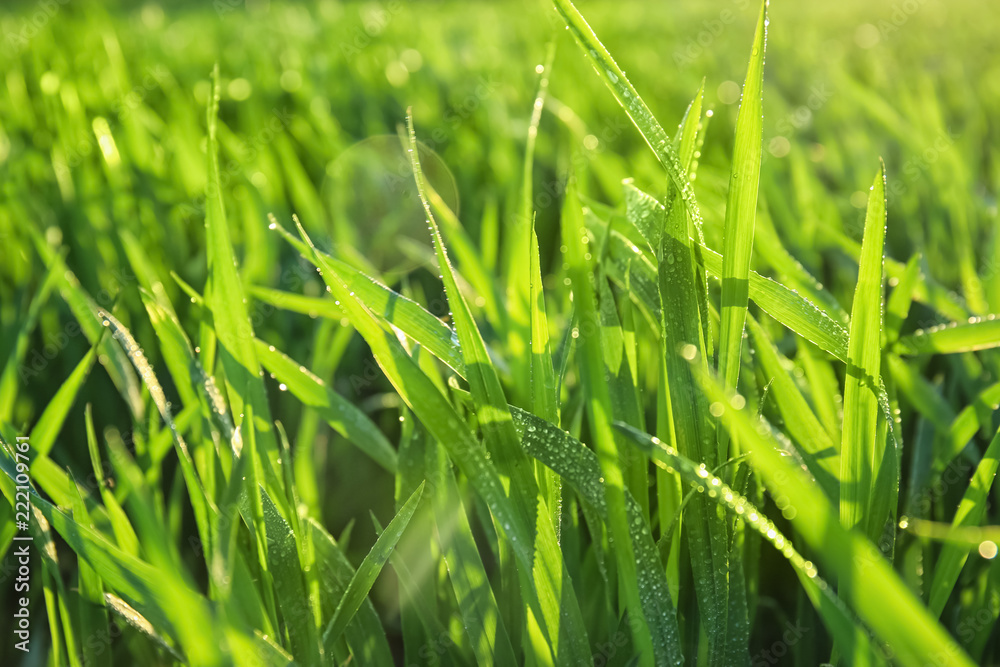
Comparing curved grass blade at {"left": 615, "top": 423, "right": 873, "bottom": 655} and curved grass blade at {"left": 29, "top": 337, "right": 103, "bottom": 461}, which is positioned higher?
curved grass blade at {"left": 615, "top": 423, "right": 873, "bottom": 655}

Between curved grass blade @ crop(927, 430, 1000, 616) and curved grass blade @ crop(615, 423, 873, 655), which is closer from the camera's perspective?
curved grass blade @ crop(615, 423, 873, 655)

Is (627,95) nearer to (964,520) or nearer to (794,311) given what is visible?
(794,311)

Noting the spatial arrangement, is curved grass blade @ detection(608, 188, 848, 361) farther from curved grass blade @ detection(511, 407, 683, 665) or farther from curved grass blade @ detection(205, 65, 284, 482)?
curved grass blade @ detection(205, 65, 284, 482)

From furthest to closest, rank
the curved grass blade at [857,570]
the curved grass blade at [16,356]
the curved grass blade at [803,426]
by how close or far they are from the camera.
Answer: the curved grass blade at [16,356] < the curved grass blade at [803,426] < the curved grass blade at [857,570]

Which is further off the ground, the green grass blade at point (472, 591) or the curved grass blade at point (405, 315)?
the curved grass blade at point (405, 315)

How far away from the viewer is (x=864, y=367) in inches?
15.4

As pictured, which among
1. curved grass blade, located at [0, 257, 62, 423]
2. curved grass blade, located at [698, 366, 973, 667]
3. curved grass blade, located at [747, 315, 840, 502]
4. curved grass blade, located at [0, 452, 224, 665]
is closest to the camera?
curved grass blade, located at [698, 366, 973, 667]

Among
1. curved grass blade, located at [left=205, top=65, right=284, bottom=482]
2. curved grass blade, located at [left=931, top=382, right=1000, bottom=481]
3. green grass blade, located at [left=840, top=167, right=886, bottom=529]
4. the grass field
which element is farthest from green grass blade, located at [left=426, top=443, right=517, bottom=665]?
curved grass blade, located at [left=931, top=382, right=1000, bottom=481]

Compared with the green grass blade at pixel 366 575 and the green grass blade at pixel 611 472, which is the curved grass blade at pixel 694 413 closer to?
the green grass blade at pixel 611 472

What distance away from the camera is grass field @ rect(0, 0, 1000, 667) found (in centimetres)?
38

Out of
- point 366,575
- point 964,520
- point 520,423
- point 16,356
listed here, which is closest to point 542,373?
point 520,423

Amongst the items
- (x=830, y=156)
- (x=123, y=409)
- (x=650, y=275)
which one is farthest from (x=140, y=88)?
(x=650, y=275)

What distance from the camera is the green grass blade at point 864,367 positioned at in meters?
0.39

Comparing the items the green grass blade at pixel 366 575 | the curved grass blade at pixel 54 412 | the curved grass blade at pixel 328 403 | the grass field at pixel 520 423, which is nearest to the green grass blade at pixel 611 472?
the grass field at pixel 520 423
